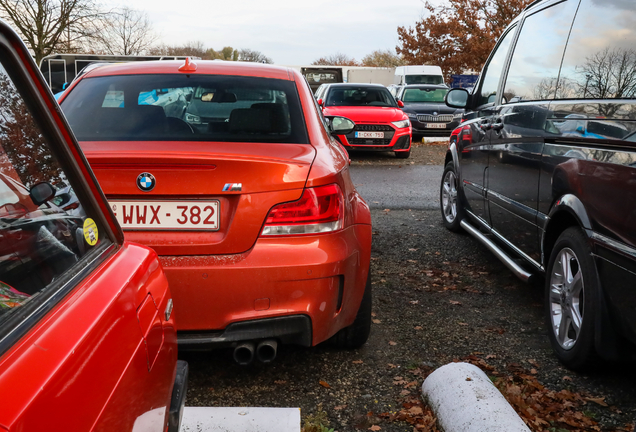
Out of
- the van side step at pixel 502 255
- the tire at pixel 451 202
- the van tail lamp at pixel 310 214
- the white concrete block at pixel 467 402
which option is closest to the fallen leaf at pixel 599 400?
the white concrete block at pixel 467 402

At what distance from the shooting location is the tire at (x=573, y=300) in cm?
326

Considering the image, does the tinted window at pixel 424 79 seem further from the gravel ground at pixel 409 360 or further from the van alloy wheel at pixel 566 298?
the van alloy wheel at pixel 566 298

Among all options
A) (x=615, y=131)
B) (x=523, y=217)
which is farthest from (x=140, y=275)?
(x=523, y=217)

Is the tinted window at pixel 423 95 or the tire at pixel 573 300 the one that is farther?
the tinted window at pixel 423 95

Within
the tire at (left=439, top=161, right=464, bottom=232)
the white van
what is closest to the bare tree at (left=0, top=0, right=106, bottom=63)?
the white van

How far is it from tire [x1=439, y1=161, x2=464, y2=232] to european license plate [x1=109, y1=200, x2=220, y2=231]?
159 inches

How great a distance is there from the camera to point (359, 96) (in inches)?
616

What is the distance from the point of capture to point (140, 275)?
1714 millimetres

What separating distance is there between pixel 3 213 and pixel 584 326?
9.40 feet

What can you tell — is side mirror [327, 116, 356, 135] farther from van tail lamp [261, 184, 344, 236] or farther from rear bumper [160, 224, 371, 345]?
rear bumper [160, 224, 371, 345]

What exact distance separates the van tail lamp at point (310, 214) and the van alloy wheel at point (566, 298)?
1.34 meters

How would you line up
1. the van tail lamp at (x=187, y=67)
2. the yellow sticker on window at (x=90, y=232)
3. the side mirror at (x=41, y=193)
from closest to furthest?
the side mirror at (x=41, y=193) → the yellow sticker on window at (x=90, y=232) → the van tail lamp at (x=187, y=67)

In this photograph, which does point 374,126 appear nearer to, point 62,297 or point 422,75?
point 62,297

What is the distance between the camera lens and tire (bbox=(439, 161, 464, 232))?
22.2 feet
